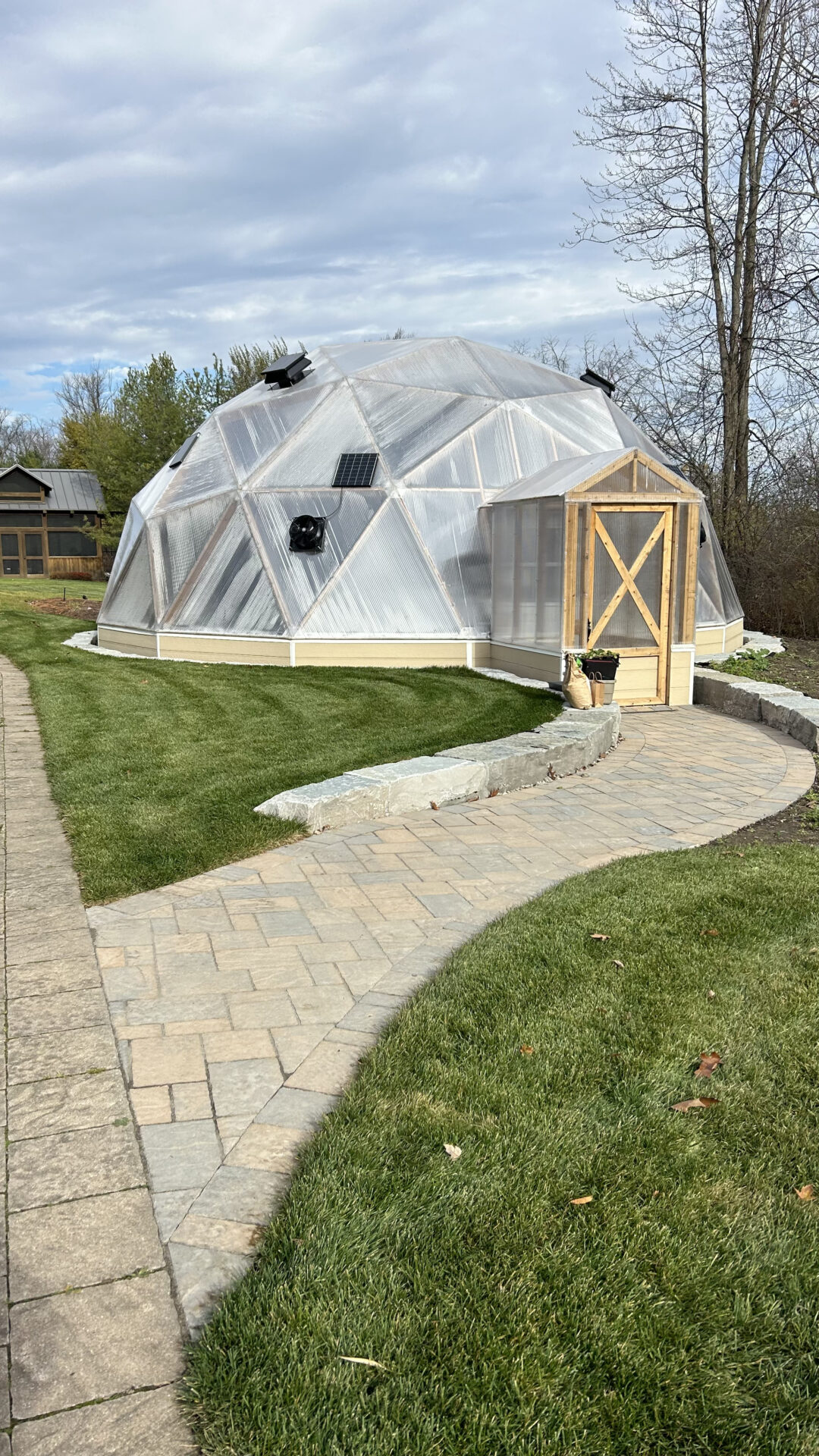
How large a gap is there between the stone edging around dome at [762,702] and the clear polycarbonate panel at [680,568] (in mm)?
824

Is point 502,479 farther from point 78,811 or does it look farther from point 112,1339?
point 112,1339

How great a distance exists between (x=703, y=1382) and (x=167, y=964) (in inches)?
122

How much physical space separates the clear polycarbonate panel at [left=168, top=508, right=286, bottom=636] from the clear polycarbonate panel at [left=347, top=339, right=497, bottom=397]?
381 cm

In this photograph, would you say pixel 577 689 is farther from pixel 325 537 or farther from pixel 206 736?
pixel 325 537

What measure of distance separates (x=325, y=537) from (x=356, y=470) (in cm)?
128

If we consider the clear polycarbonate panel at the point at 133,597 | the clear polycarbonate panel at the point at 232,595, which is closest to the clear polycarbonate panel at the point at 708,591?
the clear polycarbonate panel at the point at 232,595

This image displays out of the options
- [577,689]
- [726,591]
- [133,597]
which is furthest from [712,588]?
[133,597]

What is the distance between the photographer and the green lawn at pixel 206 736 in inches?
264

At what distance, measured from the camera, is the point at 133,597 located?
18344mm

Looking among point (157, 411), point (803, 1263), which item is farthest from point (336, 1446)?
point (157, 411)

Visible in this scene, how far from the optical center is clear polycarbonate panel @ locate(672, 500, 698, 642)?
13500 millimetres

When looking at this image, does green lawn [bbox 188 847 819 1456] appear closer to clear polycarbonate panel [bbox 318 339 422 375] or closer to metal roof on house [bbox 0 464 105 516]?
clear polycarbonate panel [bbox 318 339 422 375]

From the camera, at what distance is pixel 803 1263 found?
9.09 feet

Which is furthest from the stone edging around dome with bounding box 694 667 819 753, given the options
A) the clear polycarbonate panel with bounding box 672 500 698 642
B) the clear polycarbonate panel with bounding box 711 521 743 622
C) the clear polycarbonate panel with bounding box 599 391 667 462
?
the clear polycarbonate panel with bounding box 599 391 667 462
